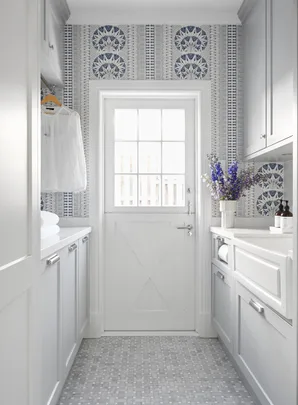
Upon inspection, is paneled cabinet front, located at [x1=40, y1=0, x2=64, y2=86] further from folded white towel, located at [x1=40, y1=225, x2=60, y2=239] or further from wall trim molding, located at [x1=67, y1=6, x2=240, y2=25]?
folded white towel, located at [x1=40, y1=225, x2=60, y2=239]

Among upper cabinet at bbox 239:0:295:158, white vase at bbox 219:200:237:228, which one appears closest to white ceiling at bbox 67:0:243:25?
upper cabinet at bbox 239:0:295:158

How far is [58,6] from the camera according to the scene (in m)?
2.85

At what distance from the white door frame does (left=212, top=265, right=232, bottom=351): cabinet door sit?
0.13m

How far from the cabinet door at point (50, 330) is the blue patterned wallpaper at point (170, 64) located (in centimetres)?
130

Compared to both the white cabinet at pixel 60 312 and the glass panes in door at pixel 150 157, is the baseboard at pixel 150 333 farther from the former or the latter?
the glass panes in door at pixel 150 157

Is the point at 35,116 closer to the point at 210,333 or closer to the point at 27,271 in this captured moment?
the point at 27,271

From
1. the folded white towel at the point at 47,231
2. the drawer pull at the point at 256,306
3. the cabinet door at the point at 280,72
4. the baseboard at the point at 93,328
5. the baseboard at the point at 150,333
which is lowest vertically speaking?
the baseboard at the point at 150,333

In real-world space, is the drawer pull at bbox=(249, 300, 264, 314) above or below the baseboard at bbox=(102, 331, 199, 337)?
above

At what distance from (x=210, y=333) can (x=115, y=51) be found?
2.44 m

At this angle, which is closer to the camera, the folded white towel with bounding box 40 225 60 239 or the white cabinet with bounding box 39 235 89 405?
the white cabinet with bounding box 39 235 89 405

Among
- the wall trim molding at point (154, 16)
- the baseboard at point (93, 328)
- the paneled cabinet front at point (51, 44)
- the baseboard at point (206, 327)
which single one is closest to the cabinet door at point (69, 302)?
the baseboard at point (93, 328)

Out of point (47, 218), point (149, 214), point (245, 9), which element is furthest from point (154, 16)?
point (47, 218)

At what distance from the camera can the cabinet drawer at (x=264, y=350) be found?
158 cm

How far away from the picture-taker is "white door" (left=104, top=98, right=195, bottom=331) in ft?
11.1
